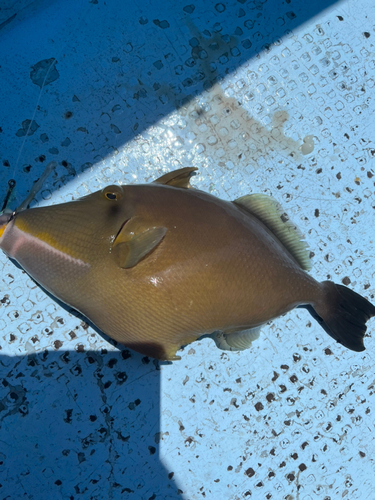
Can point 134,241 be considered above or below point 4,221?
below

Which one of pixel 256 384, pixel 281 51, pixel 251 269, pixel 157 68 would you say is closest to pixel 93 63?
pixel 157 68

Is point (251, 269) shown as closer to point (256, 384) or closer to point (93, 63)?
point (256, 384)

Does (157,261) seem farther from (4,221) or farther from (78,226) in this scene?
(4,221)

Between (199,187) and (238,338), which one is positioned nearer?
(238,338)

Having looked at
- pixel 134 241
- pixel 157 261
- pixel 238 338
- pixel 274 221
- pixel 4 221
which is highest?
pixel 4 221

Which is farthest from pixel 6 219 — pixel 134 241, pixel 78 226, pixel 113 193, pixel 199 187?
pixel 199 187

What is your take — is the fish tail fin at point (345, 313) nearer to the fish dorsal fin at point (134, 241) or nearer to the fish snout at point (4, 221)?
the fish dorsal fin at point (134, 241)

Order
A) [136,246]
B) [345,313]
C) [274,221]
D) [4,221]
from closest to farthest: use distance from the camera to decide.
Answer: [136,246] < [4,221] < [274,221] < [345,313]

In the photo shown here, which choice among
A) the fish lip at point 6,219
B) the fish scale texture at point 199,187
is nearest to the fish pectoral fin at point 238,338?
the fish scale texture at point 199,187
